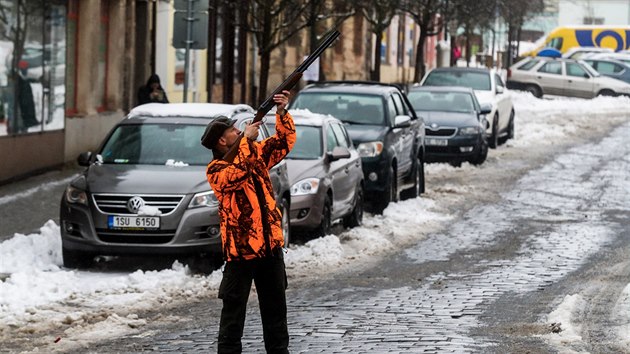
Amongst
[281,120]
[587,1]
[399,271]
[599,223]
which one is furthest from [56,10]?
[587,1]

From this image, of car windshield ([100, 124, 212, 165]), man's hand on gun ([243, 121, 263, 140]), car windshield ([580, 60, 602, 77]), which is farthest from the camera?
car windshield ([580, 60, 602, 77])

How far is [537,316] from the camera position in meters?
11.0

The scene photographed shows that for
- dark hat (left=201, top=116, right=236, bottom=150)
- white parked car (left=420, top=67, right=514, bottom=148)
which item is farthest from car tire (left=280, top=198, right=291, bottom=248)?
white parked car (left=420, top=67, right=514, bottom=148)

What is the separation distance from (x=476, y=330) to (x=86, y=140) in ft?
50.0

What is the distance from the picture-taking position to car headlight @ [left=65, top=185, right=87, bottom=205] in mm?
13445

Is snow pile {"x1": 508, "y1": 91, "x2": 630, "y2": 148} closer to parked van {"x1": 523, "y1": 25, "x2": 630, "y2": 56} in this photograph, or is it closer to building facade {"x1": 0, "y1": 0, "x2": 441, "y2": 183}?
building facade {"x1": 0, "y1": 0, "x2": 441, "y2": 183}

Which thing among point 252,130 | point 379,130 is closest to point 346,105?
point 379,130

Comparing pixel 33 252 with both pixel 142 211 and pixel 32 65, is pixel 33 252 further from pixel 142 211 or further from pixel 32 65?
pixel 32 65

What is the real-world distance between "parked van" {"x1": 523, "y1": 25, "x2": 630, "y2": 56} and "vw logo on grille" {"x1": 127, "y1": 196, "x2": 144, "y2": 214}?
57.3 metres

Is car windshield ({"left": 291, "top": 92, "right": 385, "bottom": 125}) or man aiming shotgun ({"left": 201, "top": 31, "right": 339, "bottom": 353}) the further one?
car windshield ({"left": 291, "top": 92, "right": 385, "bottom": 125})

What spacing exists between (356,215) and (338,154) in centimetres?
138

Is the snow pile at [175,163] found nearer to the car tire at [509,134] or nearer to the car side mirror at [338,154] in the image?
the car side mirror at [338,154]

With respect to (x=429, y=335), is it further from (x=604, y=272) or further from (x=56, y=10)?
(x=56, y=10)

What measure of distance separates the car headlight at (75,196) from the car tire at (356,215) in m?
4.65
